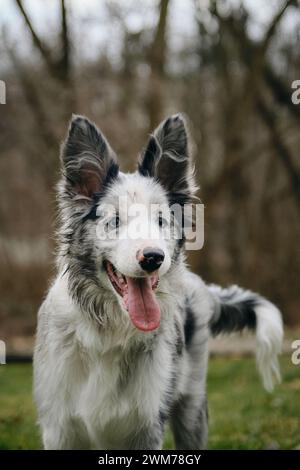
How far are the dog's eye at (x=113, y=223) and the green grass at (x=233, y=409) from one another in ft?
7.67

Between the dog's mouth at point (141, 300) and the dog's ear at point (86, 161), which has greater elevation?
the dog's ear at point (86, 161)

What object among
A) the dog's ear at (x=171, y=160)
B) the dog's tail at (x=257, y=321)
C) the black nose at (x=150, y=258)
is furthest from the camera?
the dog's tail at (x=257, y=321)

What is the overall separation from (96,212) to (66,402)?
118 centimetres

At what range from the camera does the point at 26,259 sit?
47.0 feet

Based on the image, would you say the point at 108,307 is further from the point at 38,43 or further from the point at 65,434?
the point at 38,43

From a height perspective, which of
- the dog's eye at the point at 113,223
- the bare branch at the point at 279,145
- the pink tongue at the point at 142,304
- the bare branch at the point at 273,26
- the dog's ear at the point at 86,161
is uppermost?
the bare branch at the point at 273,26

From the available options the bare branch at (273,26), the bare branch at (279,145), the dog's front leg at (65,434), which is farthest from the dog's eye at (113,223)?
the bare branch at (279,145)

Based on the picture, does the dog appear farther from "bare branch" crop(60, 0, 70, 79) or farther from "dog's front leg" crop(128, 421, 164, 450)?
"bare branch" crop(60, 0, 70, 79)

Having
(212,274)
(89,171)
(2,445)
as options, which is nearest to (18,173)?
(212,274)

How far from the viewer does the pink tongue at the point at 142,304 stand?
4.03m

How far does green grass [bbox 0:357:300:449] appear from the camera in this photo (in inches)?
234

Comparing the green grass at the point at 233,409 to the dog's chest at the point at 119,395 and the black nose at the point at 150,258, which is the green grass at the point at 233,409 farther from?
the black nose at the point at 150,258

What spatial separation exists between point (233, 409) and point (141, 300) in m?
4.03
